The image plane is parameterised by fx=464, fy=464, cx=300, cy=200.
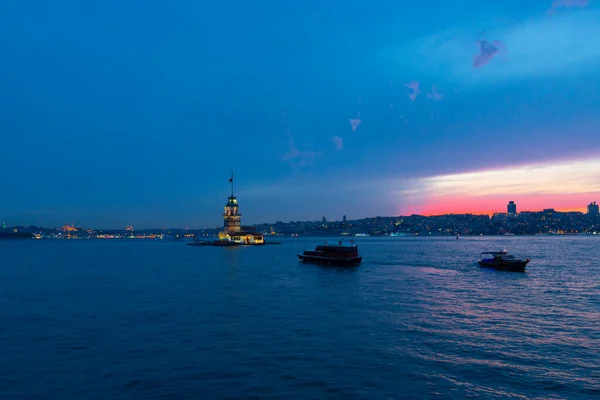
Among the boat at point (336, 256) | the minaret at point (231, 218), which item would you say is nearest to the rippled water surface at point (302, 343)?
the boat at point (336, 256)

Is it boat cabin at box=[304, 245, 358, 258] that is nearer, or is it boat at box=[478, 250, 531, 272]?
boat at box=[478, 250, 531, 272]

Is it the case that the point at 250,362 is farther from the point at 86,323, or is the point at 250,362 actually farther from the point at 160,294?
the point at 160,294

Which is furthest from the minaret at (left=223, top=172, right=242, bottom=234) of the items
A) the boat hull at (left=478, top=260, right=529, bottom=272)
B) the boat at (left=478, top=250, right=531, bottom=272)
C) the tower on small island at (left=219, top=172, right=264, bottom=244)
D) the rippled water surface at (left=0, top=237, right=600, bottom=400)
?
the rippled water surface at (left=0, top=237, right=600, bottom=400)

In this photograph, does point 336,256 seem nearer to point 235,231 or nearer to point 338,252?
point 338,252

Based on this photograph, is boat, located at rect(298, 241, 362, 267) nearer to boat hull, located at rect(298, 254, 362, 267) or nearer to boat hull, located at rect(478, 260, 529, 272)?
boat hull, located at rect(298, 254, 362, 267)

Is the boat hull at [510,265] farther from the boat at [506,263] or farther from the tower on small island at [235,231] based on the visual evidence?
the tower on small island at [235,231]

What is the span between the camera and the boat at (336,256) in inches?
2714

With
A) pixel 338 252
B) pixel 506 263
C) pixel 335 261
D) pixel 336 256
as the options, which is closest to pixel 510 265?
pixel 506 263

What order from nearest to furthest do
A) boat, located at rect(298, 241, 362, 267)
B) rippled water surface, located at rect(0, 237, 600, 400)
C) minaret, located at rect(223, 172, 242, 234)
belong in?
rippled water surface, located at rect(0, 237, 600, 400) → boat, located at rect(298, 241, 362, 267) → minaret, located at rect(223, 172, 242, 234)

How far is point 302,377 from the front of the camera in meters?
16.3

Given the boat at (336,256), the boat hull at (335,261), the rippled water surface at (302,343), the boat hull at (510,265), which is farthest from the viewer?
the boat at (336,256)

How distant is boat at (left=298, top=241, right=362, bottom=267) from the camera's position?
226 feet

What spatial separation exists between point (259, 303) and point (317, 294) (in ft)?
20.8

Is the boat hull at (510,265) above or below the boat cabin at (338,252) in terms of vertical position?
below
